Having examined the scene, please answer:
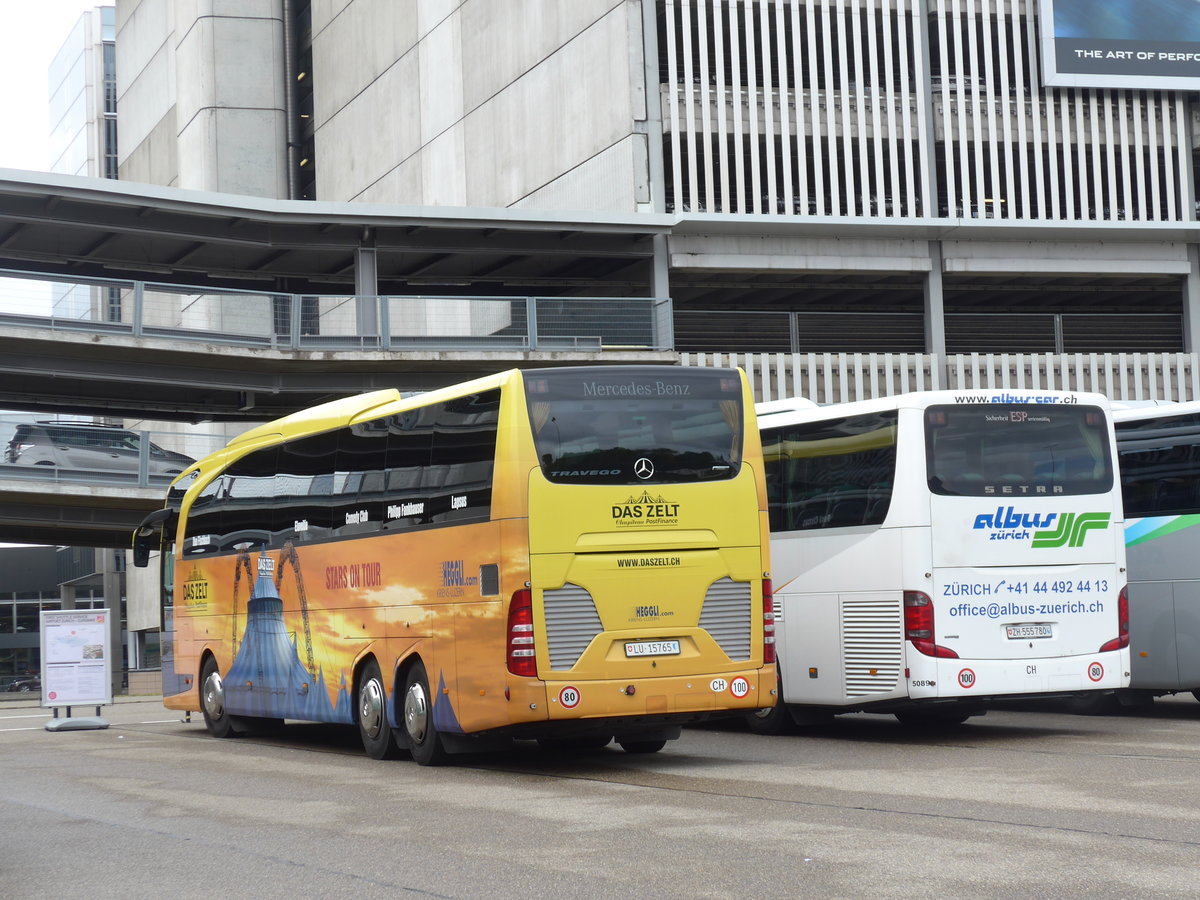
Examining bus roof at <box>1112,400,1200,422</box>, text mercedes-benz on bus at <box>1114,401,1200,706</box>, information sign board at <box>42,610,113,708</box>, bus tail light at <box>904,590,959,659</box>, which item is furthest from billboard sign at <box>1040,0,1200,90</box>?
bus tail light at <box>904,590,959,659</box>

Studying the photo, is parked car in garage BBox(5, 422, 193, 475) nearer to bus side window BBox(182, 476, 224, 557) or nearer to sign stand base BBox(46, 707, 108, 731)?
sign stand base BBox(46, 707, 108, 731)

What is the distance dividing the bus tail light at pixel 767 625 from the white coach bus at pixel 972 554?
187cm

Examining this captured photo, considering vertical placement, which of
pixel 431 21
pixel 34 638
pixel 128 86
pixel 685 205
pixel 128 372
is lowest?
pixel 34 638

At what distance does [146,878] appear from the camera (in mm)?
8984

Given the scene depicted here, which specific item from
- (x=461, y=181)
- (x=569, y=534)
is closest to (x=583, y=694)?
(x=569, y=534)

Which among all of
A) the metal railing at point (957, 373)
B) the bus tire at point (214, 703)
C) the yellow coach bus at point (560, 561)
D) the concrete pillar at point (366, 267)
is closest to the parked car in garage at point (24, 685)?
the concrete pillar at point (366, 267)

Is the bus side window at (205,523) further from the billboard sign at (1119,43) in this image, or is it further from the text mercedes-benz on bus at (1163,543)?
the billboard sign at (1119,43)

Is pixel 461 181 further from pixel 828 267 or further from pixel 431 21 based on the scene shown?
pixel 828 267

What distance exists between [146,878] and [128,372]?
2821cm

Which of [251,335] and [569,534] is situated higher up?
[251,335]

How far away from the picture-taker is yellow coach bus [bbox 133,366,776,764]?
1369 cm

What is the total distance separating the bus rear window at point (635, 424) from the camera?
1385cm

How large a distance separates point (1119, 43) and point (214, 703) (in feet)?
101

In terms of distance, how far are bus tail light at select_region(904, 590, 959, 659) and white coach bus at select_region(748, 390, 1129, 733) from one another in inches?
0.5
